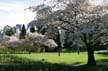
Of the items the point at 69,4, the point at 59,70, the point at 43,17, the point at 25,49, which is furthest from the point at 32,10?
the point at 25,49

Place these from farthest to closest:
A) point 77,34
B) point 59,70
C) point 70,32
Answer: point 70,32, point 77,34, point 59,70

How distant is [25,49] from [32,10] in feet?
123

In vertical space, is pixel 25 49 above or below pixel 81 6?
below

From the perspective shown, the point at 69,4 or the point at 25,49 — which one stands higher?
the point at 69,4

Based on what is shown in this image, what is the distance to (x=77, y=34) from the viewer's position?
28906 mm

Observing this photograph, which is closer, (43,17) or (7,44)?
(43,17)

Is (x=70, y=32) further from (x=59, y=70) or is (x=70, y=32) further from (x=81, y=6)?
(x=59, y=70)

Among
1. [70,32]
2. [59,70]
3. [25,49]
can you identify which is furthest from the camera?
[25,49]

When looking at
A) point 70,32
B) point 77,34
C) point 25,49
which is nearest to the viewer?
point 77,34

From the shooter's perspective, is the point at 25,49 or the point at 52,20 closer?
the point at 52,20

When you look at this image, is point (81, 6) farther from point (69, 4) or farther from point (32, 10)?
point (32, 10)

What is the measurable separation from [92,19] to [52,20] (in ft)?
12.7

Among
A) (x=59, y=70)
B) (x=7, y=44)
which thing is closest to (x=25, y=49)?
(x=7, y=44)

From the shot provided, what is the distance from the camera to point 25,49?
68.9m
